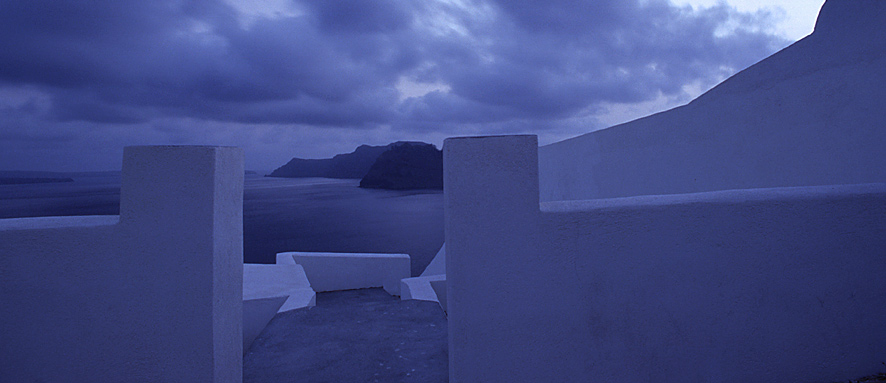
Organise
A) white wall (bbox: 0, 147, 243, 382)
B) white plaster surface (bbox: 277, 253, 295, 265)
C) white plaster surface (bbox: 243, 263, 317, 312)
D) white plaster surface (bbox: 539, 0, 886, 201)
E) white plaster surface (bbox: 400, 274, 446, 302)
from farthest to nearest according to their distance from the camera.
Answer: white plaster surface (bbox: 277, 253, 295, 265) → white plaster surface (bbox: 400, 274, 446, 302) → white plaster surface (bbox: 243, 263, 317, 312) → white plaster surface (bbox: 539, 0, 886, 201) → white wall (bbox: 0, 147, 243, 382)

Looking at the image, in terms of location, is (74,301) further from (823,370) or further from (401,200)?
(401,200)

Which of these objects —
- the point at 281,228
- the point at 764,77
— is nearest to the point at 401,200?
the point at 281,228

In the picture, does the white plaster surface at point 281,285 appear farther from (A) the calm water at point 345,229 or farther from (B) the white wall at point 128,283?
(A) the calm water at point 345,229

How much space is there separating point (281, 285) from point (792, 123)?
752 centimetres

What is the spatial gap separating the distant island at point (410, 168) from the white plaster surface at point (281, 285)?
125072 millimetres

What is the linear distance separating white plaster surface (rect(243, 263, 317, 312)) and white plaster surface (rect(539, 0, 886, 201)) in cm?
590

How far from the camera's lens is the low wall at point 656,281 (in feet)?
8.02

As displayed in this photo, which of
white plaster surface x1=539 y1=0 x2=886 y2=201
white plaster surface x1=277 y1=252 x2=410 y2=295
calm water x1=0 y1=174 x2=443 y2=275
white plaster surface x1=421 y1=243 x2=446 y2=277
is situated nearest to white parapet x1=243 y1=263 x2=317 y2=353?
white plaster surface x1=277 y1=252 x2=410 y2=295

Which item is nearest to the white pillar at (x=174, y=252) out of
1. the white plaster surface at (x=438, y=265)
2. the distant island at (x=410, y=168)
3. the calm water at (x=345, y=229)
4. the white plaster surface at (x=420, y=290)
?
the white plaster surface at (x=420, y=290)

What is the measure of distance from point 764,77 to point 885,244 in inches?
115

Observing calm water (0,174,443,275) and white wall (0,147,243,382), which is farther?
calm water (0,174,443,275)

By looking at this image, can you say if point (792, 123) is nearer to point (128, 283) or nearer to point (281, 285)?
point (128, 283)

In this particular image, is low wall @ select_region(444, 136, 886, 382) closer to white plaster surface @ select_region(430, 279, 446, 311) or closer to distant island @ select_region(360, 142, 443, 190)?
white plaster surface @ select_region(430, 279, 446, 311)

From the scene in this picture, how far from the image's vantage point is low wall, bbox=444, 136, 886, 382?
96.2 inches
